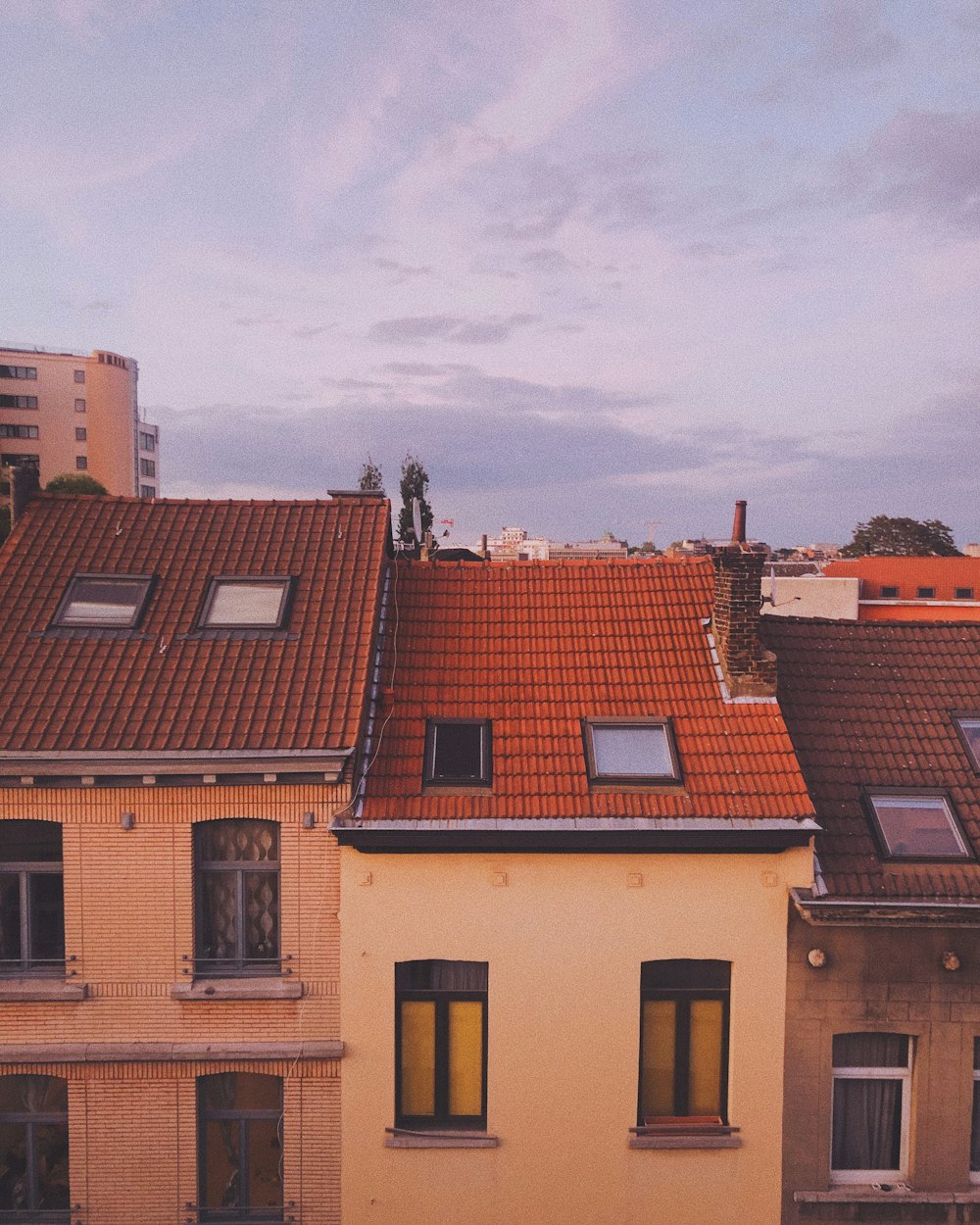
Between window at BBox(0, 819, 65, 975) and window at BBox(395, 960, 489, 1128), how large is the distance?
4.07 meters

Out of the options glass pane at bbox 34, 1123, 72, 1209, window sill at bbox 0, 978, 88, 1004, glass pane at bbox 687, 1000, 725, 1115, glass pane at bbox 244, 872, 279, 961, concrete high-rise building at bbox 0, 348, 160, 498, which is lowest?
glass pane at bbox 34, 1123, 72, 1209

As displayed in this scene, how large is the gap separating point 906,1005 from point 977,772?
3003 mm

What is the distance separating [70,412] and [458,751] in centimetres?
9124

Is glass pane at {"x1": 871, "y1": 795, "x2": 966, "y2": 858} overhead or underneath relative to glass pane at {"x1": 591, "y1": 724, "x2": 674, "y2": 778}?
underneath

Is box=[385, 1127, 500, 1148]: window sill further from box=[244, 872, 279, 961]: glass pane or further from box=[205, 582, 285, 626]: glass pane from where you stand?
box=[205, 582, 285, 626]: glass pane

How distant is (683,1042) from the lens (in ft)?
33.1

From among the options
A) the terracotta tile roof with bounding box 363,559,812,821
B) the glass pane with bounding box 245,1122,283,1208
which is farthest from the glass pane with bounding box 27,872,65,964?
the terracotta tile roof with bounding box 363,559,812,821

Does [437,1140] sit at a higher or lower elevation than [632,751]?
lower

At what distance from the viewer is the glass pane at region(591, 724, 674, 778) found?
33.9 ft

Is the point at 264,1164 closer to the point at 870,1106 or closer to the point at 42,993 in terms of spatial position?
the point at 42,993

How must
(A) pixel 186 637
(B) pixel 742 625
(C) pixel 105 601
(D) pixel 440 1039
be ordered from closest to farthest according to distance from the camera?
(D) pixel 440 1039 < (B) pixel 742 625 < (A) pixel 186 637 < (C) pixel 105 601

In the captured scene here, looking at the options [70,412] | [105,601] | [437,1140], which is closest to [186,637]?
[105,601]

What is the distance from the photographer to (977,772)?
36.0 ft

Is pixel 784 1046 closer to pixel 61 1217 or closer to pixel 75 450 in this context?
pixel 61 1217
